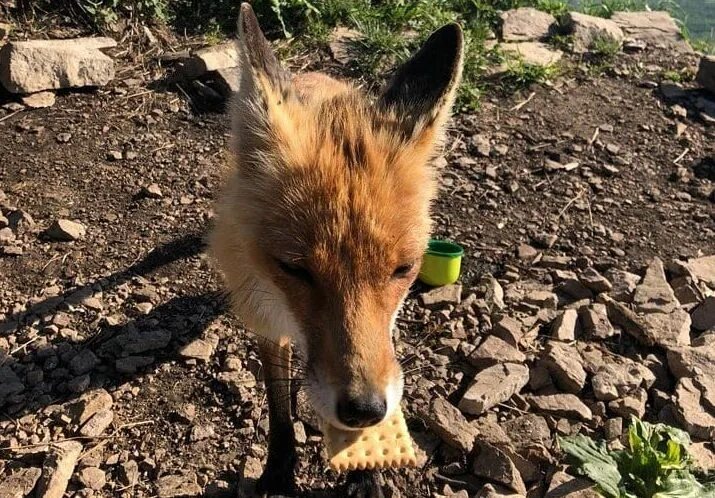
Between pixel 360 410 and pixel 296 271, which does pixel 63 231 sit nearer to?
pixel 296 271

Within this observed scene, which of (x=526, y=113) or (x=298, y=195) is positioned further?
(x=526, y=113)

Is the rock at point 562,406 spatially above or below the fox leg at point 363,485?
above

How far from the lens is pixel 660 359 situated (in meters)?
4.24

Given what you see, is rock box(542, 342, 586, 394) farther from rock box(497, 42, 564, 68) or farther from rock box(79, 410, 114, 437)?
rock box(497, 42, 564, 68)

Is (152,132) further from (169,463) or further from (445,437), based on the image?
(445,437)

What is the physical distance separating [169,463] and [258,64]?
7.30 feet

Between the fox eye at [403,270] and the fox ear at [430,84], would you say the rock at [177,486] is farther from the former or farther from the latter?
the fox ear at [430,84]

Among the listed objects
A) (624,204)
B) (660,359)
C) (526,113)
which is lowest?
(660,359)

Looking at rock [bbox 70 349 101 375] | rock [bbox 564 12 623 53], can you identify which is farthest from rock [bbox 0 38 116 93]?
rock [bbox 564 12 623 53]

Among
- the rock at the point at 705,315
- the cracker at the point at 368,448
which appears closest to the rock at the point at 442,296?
the cracker at the point at 368,448

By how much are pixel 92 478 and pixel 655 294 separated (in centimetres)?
391

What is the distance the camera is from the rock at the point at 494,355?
414 centimetres

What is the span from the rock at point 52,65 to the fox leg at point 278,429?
3.86 m

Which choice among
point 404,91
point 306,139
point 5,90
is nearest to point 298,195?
point 306,139
